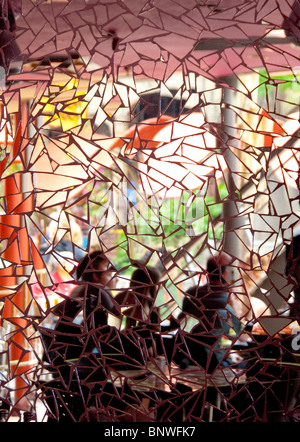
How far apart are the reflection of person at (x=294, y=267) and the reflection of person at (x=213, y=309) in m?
0.16

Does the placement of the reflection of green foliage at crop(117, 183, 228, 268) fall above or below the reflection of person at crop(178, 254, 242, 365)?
above

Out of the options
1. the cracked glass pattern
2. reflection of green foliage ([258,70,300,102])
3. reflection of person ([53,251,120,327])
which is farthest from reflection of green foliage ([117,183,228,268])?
reflection of green foliage ([258,70,300,102])

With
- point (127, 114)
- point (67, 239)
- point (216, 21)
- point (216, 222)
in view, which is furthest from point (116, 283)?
point (216, 21)

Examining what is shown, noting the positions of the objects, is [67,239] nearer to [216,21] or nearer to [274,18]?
[216,21]

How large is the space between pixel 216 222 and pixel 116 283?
315 millimetres

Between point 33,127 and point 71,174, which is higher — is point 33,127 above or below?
above

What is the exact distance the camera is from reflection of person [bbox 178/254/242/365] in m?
1.60

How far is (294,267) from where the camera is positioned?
1600mm

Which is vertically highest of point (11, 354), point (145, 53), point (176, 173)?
point (145, 53)

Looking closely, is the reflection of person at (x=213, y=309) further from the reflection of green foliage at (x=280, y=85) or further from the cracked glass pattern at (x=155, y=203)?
the reflection of green foliage at (x=280, y=85)

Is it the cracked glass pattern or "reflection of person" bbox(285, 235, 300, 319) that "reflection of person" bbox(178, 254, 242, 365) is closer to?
the cracked glass pattern

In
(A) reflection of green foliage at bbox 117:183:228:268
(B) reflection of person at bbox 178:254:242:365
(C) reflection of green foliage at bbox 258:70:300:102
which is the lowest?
(B) reflection of person at bbox 178:254:242:365

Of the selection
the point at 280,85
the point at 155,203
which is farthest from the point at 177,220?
the point at 280,85

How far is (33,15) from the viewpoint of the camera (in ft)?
5.36
